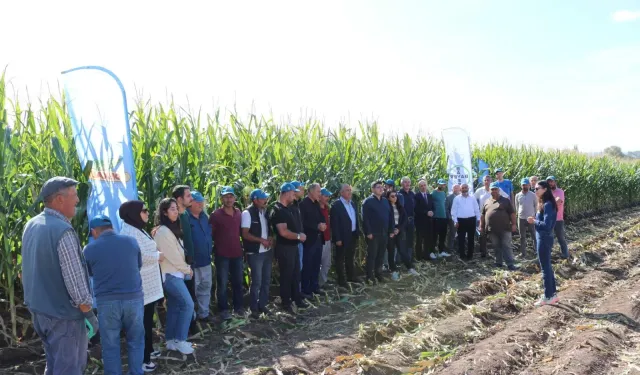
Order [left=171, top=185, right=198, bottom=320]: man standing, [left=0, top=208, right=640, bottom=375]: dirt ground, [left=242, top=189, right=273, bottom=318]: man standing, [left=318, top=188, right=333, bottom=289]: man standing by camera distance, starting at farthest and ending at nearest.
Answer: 1. [left=318, top=188, right=333, bottom=289]: man standing
2. [left=242, top=189, right=273, bottom=318]: man standing
3. [left=171, top=185, right=198, bottom=320]: man standing
4. [left=0, top=208, right=640, bottom=375]: dirt ground

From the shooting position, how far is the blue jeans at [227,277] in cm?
716

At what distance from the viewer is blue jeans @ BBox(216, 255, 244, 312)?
7.16 metres

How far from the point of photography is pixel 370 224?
9508 millimetres

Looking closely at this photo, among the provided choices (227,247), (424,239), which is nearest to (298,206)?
(227,247)

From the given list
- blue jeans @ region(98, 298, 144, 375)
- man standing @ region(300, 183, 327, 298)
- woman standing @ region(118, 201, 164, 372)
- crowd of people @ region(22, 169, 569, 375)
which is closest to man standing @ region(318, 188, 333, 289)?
crowd of people @ region(22, 169, 569, 375)

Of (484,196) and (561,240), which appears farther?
(484,196)

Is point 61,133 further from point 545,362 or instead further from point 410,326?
point 545,362

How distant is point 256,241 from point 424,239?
558 centimetres

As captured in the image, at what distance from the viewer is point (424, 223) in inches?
457

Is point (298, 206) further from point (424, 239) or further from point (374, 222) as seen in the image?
point (424, 239)

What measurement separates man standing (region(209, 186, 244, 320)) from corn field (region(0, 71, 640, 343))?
1.96 ft

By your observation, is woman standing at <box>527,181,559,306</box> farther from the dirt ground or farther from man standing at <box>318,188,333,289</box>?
man standing at <box>318,188,333,289</box>

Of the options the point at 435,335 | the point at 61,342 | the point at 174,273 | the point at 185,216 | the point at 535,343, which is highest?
the point at 185,216

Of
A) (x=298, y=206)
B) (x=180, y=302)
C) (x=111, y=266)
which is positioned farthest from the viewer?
(x=298, y=206)
